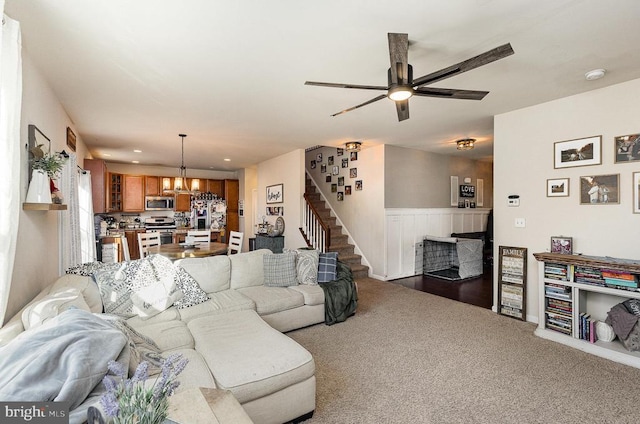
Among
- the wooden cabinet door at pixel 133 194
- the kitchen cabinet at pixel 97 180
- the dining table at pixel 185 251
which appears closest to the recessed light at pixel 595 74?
the dining table at pixel 185 251

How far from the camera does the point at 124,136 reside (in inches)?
195

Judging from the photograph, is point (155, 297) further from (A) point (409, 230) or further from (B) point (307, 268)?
(A) point (409, 230)

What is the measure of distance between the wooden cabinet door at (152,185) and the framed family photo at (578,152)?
8.52 m

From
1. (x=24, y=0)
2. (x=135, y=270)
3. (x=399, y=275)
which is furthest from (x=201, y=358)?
(x=399, y=275)

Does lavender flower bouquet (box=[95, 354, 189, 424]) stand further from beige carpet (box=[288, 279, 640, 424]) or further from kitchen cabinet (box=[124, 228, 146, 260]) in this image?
kitchen cabinet (box=[124, 228, 146, 260])

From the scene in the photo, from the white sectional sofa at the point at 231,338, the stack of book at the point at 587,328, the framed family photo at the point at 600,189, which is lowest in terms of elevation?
the stack of book at the point at 587,328

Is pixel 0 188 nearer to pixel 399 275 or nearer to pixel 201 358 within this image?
pixel 201 358

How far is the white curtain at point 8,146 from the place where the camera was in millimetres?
1595

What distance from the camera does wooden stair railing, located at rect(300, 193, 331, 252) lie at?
5.66 metres

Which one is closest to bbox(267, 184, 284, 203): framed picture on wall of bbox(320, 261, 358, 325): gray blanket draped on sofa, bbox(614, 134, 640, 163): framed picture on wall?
bbox(320, 261, 358, 325): gray blanket draped on sofa

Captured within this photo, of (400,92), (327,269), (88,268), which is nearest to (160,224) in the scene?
(88,268)

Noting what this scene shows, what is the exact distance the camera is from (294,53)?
238 cm

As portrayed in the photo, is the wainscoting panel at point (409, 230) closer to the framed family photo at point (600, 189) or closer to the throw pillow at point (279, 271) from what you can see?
the throw pillow at point (279, 271)

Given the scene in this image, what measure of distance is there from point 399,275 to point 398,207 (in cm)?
138
